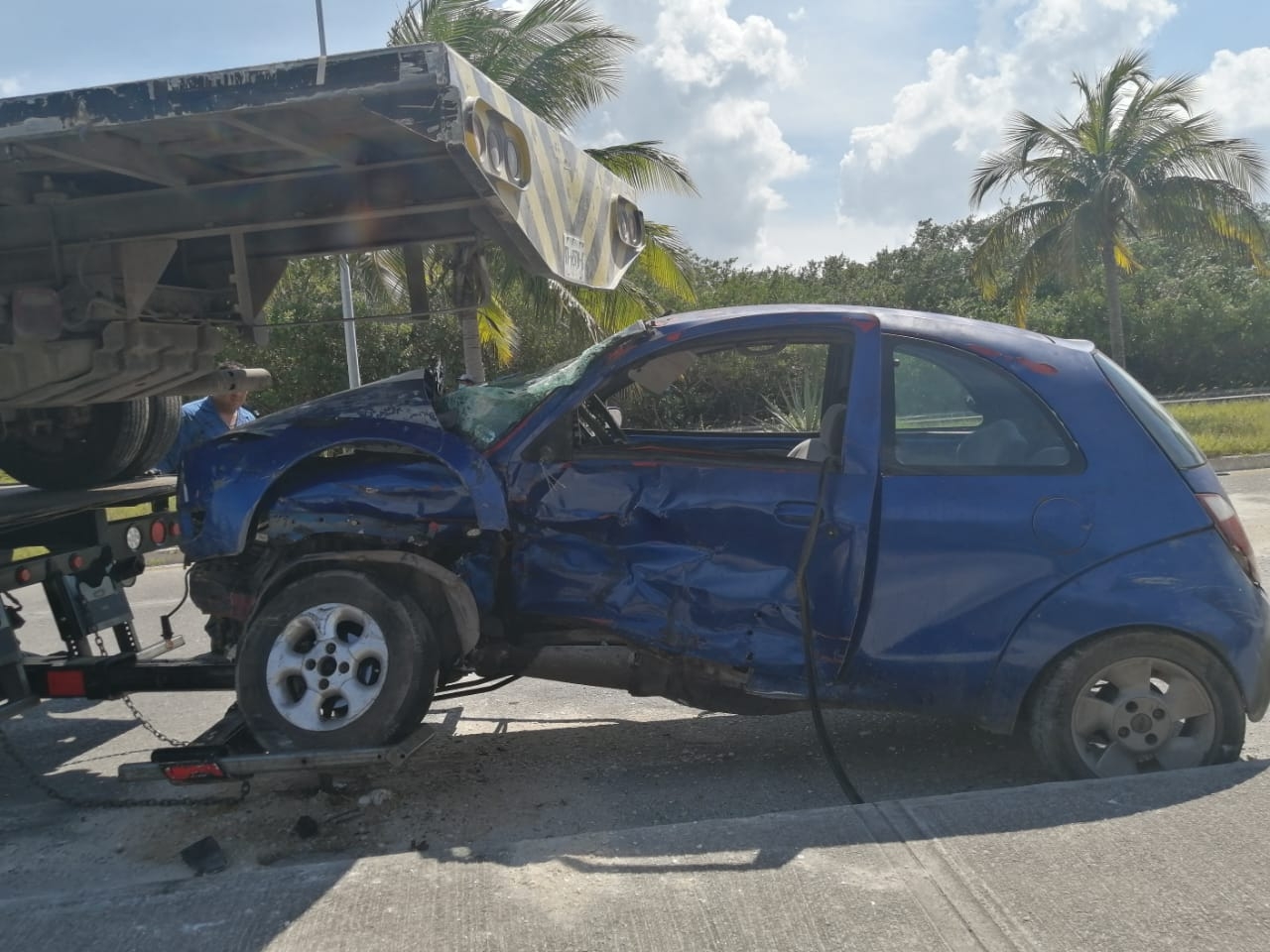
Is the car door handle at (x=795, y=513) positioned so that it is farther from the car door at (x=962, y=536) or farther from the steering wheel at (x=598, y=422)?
the steering wheel at (x=598, y=422)

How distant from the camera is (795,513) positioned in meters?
4.13

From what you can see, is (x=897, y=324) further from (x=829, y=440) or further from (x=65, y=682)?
(x=65, y=682)

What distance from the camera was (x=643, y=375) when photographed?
454 cm

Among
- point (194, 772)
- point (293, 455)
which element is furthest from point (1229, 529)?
point (194, 772)

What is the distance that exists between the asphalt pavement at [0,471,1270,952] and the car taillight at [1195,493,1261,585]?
27.5 inches

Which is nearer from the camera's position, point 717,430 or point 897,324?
point 897,324

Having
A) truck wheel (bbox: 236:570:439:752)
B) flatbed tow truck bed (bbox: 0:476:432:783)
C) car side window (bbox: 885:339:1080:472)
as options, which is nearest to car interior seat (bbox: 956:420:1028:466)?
car side window (bbox: 885:339:1080:472)

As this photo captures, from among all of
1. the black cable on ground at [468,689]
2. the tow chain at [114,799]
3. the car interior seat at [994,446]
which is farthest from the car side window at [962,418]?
the tow chain at [114,799]

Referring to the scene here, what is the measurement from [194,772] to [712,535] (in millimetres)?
2037

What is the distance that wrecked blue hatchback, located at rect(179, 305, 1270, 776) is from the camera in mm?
3979

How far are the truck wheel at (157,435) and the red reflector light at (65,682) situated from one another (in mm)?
2179

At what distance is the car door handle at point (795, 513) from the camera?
4117 millimetres

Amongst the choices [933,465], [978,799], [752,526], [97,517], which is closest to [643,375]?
[752,526]

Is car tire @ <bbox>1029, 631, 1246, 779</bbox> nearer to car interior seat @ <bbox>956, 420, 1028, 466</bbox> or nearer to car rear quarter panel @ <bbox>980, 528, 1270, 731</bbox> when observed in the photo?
car rear quarter panel @ <bbox>980, 528, 1270, 731</bbox>
